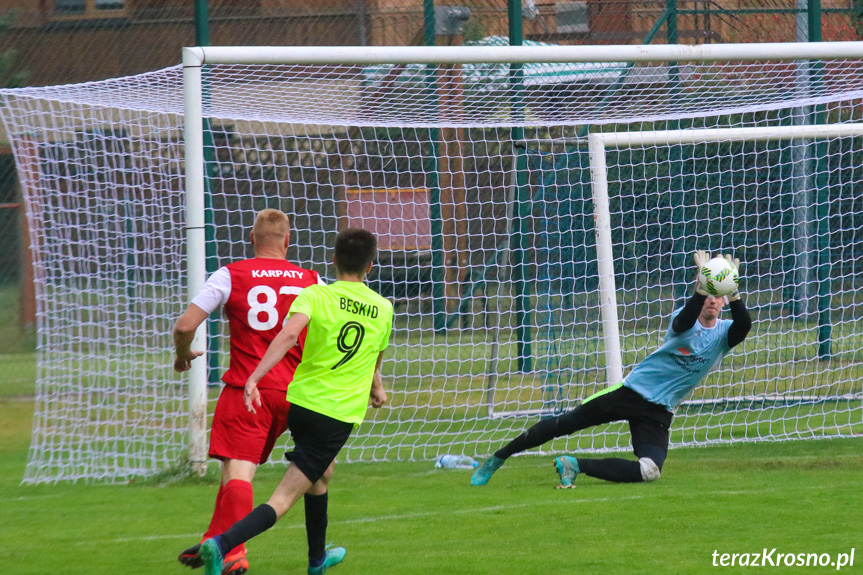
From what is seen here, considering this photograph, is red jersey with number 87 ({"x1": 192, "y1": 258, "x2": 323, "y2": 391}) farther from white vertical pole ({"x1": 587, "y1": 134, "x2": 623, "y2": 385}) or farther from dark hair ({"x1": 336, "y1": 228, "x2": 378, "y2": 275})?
white vertical pole ({"x1": 587, "y1": 134, "x2": 623, "y2": 385})

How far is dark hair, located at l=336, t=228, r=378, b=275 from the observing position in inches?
178

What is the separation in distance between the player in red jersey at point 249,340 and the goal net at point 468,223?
5.97 ft

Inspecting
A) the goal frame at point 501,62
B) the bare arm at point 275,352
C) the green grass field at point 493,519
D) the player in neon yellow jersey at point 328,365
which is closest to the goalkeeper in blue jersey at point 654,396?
the green grass field at point 493,519

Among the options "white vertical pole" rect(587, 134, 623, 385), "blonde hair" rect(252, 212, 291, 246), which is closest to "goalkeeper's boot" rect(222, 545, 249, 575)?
"blonde hair" rect(252, 212, 291, 246)

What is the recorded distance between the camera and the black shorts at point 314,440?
4.36 m

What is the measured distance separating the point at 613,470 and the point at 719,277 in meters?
1.36

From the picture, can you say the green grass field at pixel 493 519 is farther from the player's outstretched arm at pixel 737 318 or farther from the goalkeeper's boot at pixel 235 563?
the player's outstretched arm at pixel 737 318

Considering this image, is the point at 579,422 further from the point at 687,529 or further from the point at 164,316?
the point at 164,316

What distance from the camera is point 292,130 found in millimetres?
10375

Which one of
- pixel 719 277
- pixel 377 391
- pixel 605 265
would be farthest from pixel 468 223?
pixel 377 391

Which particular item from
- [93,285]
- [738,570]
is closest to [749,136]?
[738,570]

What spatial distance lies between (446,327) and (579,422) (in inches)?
126

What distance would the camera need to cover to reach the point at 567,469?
6.35 meters

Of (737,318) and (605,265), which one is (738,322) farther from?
(605,265)
